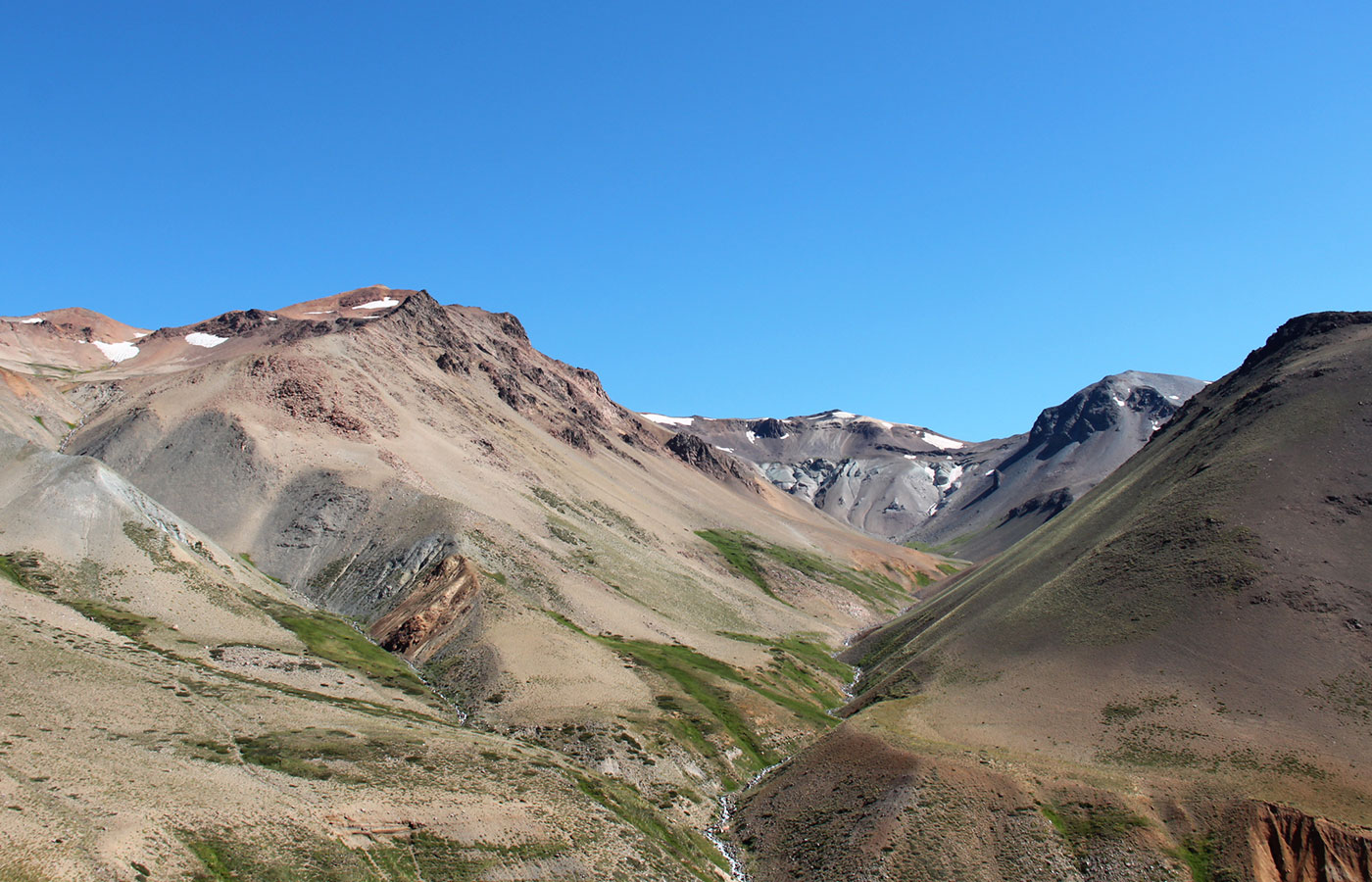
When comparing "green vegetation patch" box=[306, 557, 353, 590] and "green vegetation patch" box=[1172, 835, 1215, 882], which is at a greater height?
"green vegetation patch" box=[1172, 835, 1215, 882]

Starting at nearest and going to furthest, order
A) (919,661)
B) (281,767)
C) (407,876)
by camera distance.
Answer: (407,876)
(281,767)
(919,661)

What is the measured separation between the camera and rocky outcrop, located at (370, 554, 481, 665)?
90.7m

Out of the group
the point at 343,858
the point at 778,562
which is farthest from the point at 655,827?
the point at 778,562

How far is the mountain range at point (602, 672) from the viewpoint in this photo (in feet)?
169

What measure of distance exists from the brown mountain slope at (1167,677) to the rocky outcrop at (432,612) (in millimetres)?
38072

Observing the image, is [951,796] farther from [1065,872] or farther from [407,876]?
[407,876]

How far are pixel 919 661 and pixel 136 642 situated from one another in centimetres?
7574

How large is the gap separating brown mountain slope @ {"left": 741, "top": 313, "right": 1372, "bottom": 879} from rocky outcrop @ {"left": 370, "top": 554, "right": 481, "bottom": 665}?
38072 millimetres

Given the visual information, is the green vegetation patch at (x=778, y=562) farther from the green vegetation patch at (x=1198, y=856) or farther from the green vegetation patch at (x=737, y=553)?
the green vegetation patch at (x=1198, y=856)

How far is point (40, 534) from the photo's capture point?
3356 inches

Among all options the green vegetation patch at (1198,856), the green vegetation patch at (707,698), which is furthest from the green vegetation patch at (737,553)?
the green vegetation patch at (1198,856)

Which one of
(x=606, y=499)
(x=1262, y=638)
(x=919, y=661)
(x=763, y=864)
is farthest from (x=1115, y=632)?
(x=606, y=499)

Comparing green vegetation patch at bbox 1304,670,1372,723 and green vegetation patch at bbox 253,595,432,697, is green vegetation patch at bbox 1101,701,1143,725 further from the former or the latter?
green vegetation patch at bbox 253,595,432,697

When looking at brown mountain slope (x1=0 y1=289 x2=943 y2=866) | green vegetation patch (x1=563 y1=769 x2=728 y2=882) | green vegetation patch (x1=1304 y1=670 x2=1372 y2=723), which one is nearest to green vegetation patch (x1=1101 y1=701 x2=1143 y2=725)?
green vegetation patch (x1=1304 y1=670 x2=1372 y2=723)
